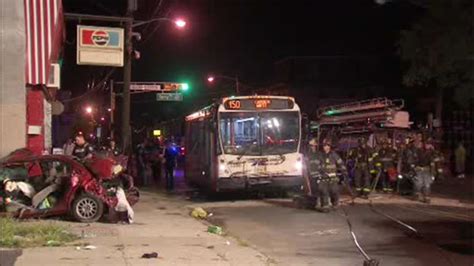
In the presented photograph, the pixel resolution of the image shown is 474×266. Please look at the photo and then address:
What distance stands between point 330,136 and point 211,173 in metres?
6.50

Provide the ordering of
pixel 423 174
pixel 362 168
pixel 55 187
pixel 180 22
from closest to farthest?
pixel 55 187 < pixel 423 174 < pixel 362 168 < pixel 180 22

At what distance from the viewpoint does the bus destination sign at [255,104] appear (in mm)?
19875

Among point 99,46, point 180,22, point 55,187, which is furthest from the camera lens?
point 180,22

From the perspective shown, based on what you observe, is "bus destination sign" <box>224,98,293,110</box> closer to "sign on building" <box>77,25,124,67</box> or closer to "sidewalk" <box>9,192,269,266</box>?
"sign on building" <box>77,25,124,67</box>

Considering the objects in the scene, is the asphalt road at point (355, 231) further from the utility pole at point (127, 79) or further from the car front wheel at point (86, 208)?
the utility pole at point (127, 79)

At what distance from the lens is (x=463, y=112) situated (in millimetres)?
37938

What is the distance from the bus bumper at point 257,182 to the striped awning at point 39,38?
5701 mm

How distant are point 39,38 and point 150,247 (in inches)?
296

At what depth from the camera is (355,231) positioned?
44.0 feet

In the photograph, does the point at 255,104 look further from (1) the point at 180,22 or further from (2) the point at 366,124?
(1) the point at 180,22

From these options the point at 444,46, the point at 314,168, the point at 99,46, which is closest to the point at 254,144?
the point at 314,168

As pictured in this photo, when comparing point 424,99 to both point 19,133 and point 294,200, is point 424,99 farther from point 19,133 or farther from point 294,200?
point 19,133

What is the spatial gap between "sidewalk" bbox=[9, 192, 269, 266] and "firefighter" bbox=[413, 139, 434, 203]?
7.18 m

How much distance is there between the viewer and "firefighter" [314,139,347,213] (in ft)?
55.1
